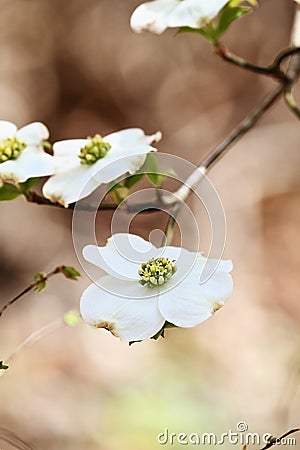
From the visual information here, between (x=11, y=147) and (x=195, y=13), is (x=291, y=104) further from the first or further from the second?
(x=11, y=147)

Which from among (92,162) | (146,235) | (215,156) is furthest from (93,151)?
(146,235)

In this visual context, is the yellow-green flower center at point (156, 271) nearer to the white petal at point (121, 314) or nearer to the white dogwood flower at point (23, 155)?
the white petal at point (121, 314)

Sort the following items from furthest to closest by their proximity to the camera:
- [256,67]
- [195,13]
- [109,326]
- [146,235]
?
1. [146,235]
2. [256,67]
3. [195,13]
4. [109,326]

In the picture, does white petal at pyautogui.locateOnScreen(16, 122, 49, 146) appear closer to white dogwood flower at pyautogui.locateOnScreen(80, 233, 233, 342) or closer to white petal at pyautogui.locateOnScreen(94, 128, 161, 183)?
white petal at pyautogui.locateOnScreen(94, 128, 161, 183)

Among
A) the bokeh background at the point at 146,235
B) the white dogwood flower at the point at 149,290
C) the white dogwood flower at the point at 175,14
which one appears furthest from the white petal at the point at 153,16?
the bokeh background at the point at 146,235

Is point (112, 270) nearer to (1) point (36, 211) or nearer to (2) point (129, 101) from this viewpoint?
(1) point (36, 211)

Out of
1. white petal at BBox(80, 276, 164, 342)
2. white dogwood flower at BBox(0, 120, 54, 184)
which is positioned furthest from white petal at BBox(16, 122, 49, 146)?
white petal at BBox(80, 276, 164, 342)

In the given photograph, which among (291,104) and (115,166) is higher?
(291,104)

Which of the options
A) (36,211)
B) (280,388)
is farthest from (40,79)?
(280,388)
